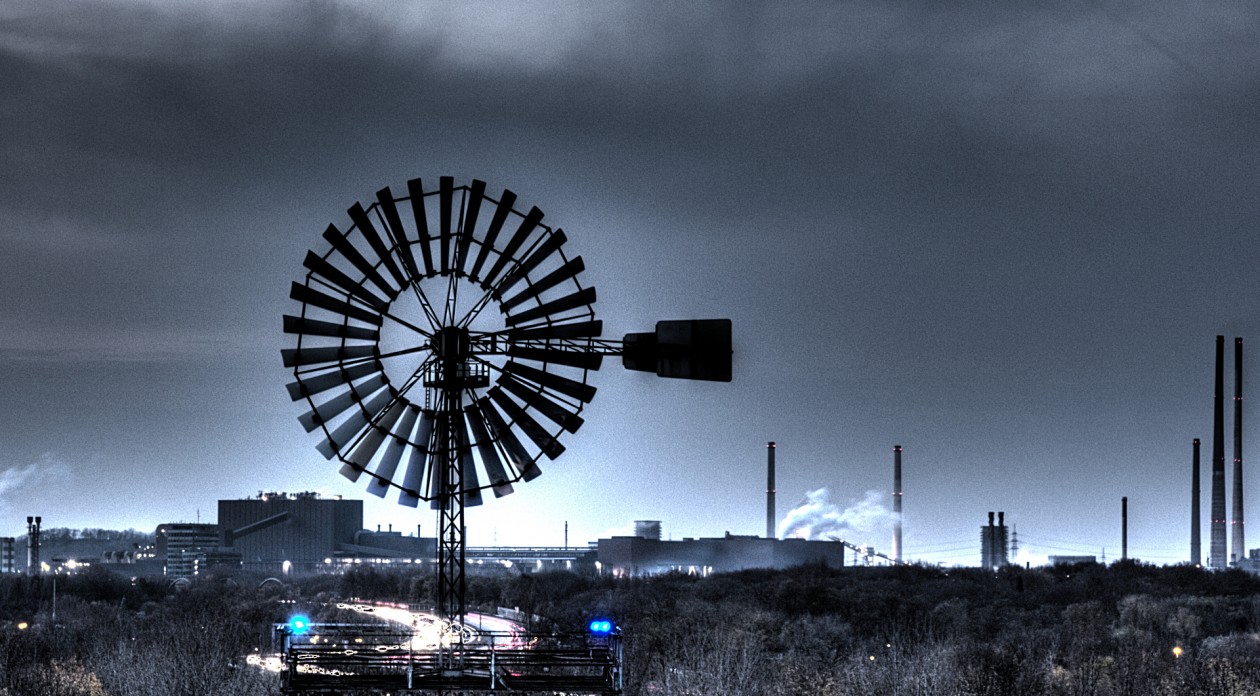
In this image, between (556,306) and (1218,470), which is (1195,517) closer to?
(1218,470)

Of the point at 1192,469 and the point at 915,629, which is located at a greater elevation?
the point at 1192,469

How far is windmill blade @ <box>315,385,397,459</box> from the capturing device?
21250mm

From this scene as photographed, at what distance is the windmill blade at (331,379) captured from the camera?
2119 cm

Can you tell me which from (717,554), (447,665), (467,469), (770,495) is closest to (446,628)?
(447,665)

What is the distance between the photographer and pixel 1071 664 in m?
65.6

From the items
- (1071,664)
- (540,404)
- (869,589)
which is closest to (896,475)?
(869,589)

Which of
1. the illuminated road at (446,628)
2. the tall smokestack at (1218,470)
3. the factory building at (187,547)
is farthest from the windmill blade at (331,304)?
the factory building at (187,547)

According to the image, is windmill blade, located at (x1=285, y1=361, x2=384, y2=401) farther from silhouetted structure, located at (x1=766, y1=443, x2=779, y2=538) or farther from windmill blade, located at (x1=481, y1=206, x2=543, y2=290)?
silhouetted structure, located at (x1=766, y1=443, x2=779, y2=538)

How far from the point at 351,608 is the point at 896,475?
68.8 metres

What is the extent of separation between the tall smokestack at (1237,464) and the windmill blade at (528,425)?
4305 inches

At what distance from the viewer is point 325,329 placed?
21.6 metres

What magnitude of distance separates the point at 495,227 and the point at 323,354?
9.18 feet

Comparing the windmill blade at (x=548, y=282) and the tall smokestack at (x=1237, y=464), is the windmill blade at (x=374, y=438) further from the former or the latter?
the tall smokestack at (x=1237, y=464)

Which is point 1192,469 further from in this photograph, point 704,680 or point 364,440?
point 364,440
